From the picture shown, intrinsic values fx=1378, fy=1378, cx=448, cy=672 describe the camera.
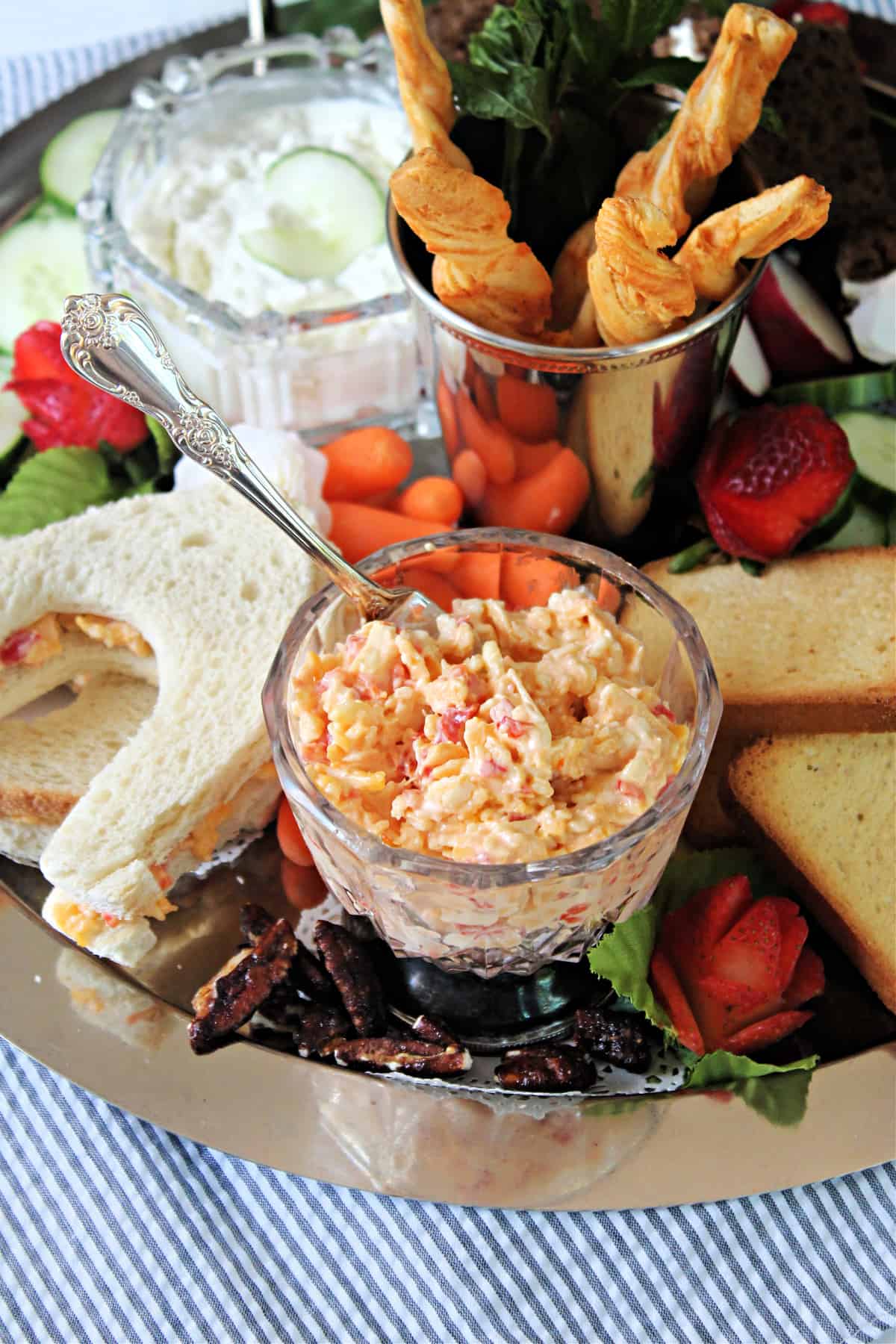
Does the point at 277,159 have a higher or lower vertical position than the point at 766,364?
higher

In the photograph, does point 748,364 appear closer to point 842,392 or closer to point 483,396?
point 842,392

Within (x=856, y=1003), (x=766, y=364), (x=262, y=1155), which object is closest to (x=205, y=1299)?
(x=262, y=1155)

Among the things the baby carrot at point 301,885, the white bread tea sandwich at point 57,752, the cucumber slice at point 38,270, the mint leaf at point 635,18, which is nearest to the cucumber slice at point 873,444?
the mint leaf at point 635,18

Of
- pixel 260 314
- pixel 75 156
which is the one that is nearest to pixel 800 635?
pixel 260 314

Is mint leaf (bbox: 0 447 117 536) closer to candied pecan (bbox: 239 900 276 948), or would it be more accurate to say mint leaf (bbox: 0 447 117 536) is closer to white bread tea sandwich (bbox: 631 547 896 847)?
candied pecan (bbox: 239 900 276 948)

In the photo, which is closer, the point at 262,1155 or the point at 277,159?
the point at 262,1155

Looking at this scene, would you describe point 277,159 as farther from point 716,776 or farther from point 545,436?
point 716,776
